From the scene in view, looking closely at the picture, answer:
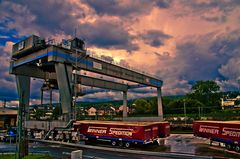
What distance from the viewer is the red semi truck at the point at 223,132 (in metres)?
22.8

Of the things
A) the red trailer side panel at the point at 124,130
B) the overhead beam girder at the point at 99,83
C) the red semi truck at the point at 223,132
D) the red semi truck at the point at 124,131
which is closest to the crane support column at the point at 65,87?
the red semi truck at the point at 124,131

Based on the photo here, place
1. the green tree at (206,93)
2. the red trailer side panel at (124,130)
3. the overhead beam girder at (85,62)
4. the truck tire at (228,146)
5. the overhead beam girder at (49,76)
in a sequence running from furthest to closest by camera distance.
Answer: the green tree at (206,93), the overhead beam girder at (49,76), the overhead beam girder at (85,62), the red trailer side panel at (124,130), the truck tire at (228,146)

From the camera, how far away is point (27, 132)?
40.1 m

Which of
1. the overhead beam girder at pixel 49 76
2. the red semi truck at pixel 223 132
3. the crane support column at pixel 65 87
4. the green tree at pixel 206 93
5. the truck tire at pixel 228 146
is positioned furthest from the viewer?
the green tree at pixel 206 93

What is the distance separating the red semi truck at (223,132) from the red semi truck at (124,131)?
17.0 ft

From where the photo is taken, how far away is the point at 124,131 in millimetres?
27172

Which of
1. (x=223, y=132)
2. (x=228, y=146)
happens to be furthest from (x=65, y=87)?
(x=228, y=146)

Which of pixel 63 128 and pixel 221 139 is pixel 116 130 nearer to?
pixel 63 128

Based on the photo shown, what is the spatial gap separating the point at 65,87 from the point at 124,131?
11650 millimetres

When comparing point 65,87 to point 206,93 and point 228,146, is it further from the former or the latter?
point 206,93

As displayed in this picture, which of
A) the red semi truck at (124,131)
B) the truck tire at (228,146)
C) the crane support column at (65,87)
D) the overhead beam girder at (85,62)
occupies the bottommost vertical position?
the truck tire at (228,146)

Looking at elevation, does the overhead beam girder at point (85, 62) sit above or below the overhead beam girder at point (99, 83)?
above

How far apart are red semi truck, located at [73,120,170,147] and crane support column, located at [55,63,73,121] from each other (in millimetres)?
2563

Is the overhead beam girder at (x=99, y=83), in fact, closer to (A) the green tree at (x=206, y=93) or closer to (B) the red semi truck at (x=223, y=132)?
(B) the red semi truck at (x=223, y=132)
